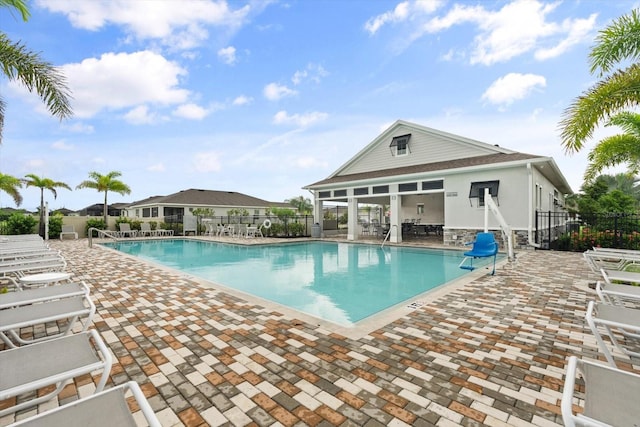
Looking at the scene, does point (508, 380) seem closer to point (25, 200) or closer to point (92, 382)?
point (92, 382)

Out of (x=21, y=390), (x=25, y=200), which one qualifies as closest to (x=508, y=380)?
(x=21, y=390)

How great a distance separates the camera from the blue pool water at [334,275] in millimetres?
5766

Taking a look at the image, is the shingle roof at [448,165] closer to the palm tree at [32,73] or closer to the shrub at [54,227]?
the palm tree at [32,73]

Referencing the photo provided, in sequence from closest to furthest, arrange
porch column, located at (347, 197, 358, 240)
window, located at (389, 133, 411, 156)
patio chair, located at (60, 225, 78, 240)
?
window, located at (389, 133, 411, 156) → porch column, located at (347, 197, 358, 240) → patio chair, located at (60, 225, 78, 240)

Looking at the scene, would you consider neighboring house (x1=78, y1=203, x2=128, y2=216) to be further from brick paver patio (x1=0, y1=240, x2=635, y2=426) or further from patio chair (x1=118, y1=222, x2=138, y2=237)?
brick paver patio (x1=0, y1=240, x2=635, y2=426)

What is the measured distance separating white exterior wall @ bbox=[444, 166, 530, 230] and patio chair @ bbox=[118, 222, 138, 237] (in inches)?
785

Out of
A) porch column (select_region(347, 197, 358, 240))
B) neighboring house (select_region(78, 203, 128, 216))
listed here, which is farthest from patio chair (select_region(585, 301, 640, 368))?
neighboring house (select_region(78, 203, 128, 216))

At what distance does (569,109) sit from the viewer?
250 inches

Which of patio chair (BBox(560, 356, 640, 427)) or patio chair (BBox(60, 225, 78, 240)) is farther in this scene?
patio chair (BBox(60, 225, 78, 240))

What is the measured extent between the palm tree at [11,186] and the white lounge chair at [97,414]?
26262mm

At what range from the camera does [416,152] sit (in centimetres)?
1717

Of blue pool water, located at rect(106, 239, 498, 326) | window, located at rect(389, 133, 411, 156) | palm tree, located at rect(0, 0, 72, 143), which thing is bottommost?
blue pool water, located at rect(106, 239, 498, 326)

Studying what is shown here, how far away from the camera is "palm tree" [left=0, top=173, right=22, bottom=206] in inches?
754

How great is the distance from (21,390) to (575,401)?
3681 mm
